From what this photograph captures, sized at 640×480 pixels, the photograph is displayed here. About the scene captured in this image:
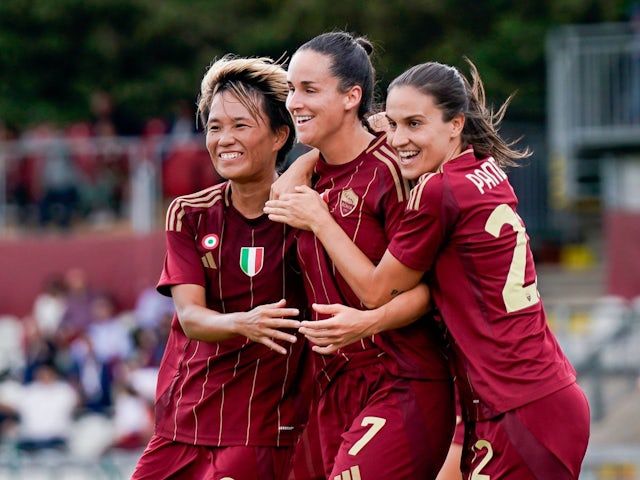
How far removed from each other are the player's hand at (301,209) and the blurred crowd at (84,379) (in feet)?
28.5

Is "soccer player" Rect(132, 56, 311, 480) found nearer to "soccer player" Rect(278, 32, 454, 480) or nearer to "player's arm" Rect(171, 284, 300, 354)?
"player's arm" Rect(171, 284, 300, 354)

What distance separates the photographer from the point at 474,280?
5.69m

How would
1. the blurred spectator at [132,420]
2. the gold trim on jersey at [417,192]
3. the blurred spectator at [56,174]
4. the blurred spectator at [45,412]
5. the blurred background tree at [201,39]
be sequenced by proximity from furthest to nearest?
1. the blurred background tree at [201,39]
2. the blurred spectator at [56,174]
3. the blurred spectator at [45,412]
4. the blurred spectator at [132,420]
5. the gold trim on jersey at [417,192]

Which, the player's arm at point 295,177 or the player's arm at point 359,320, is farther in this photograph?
the player's arm at point 295,177

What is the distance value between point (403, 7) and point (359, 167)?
16.1 meters

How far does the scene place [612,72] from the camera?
62.2 ft

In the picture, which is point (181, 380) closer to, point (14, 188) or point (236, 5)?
point (14, 188)

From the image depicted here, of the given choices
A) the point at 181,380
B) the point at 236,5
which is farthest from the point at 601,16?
the point at 181,380

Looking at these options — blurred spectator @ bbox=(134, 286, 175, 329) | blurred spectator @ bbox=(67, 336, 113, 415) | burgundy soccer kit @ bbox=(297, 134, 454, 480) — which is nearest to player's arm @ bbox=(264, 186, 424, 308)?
burgundy soccer kit @ bbox=(297, 134, 454, 480)

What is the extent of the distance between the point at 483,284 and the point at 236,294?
4.15ft

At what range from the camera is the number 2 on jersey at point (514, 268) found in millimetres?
5668

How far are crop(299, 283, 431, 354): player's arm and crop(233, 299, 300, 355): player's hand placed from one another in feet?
0.64

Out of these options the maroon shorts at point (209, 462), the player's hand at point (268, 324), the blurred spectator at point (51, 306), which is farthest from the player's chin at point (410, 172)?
the blurred spectator at point (51, 306)

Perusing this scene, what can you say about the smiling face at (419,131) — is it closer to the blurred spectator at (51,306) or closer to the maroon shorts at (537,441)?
the maroon shorts at (537,441)
